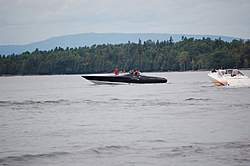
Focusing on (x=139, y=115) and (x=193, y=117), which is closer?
(x=193, y=117)

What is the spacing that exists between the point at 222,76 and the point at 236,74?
1.61 meters

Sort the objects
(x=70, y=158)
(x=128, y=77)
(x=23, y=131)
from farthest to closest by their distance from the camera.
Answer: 1. (x=128, y=77)
2. (x=23, y=131)
3. (x=70, y=158)

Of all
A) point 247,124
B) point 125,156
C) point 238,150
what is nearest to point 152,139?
point 125,156

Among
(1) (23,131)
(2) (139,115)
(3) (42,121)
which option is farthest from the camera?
(2) (139,115)

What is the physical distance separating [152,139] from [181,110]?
8.09m

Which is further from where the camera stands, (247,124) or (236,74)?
(236,74)

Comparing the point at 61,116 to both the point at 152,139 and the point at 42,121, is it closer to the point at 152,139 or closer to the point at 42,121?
the point at 42,121

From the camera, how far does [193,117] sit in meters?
16.8

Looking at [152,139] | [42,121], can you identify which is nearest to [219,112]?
[152,139]

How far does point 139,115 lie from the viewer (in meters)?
18.0

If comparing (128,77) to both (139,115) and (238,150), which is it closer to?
(139,115)

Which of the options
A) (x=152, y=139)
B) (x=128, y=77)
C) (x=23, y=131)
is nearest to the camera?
(x=152, y=139)

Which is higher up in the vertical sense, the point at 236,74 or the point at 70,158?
the point at 236,74

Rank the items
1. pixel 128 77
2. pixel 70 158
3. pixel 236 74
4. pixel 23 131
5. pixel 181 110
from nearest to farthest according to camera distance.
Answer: pixel 70 158
pixel 23 131
pixel 181 110
pixel 236 74
pixel 128 77
